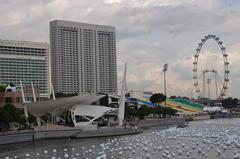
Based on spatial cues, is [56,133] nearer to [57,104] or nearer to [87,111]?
[57,104]

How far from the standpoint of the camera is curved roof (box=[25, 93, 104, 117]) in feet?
245

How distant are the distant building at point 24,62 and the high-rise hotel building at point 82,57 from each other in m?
23.9

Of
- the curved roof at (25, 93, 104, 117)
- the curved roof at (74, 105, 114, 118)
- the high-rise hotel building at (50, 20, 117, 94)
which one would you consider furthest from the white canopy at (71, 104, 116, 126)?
the high-rise hotel building at (50, 20, 117, 94)

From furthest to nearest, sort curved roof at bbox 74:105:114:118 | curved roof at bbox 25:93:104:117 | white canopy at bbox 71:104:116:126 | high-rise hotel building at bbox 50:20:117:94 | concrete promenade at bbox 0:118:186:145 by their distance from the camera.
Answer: high-rise hotel building at bbox 50:20:117:94, curved roof at bbox 74:105:114:118, white canopy at bbox 71:104:116:126, curved roof at bbox 25:93:104:117, concrete promenade at bbox 0:118:186:145

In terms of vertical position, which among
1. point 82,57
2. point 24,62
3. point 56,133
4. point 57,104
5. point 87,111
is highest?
point 82,57

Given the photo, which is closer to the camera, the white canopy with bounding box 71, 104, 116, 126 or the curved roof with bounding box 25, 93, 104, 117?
the curved roof with bounding box 25, 93, 104, 117

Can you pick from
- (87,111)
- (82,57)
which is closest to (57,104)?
(87,111)

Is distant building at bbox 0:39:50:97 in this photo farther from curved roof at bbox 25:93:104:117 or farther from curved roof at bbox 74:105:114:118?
curved roof at bbox 74:105:114:118

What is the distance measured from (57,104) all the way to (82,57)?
340ft

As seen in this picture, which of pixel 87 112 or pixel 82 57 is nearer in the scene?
pixel 87 112

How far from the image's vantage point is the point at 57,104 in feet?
249

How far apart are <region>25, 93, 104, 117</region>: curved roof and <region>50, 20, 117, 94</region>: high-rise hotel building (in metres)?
97.1

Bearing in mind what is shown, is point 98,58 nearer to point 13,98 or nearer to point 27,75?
point 27,75

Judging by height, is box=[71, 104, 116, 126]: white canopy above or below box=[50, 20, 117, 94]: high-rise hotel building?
below
